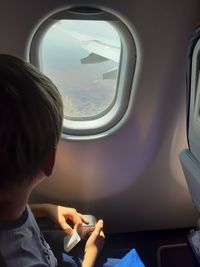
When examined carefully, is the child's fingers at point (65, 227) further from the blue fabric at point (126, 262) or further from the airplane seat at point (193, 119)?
the airplane seat at point (193, 119)

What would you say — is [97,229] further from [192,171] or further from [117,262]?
[192,171]

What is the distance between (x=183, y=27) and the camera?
1.26 metres

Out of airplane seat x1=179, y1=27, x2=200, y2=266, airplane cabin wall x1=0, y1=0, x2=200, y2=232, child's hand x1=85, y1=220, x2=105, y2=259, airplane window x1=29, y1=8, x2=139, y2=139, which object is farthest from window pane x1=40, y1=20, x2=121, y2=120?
child's hand x1=85, y1=220, x2=105, y2=259

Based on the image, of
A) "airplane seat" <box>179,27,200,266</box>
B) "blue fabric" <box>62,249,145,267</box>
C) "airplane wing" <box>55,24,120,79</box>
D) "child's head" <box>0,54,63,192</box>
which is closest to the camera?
"child's head" <box>0,54,63,192</box>

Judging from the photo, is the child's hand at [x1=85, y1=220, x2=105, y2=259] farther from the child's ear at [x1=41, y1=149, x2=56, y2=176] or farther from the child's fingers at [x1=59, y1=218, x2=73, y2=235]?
the child's ear at [x1=41, y1=149, x2=56, y2=176]

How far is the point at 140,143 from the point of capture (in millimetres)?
1521

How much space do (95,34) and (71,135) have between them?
0.32 m

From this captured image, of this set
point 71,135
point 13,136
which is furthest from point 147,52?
point 13,136

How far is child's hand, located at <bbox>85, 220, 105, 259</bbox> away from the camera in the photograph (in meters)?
1.25

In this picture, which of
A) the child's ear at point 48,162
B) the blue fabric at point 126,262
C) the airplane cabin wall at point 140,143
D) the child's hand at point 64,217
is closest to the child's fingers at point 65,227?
the child's hand at point 64,217

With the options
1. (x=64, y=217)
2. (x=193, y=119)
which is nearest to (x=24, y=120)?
(x=193, y=119)

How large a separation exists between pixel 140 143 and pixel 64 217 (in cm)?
35

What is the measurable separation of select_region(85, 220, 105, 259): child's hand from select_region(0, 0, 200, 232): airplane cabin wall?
0.27 meters

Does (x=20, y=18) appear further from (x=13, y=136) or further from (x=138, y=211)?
(x=138, y=211)
